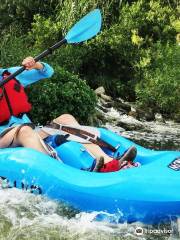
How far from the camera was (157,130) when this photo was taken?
302 inches

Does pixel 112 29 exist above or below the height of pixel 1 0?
below

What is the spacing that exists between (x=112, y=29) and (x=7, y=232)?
22.0 ft

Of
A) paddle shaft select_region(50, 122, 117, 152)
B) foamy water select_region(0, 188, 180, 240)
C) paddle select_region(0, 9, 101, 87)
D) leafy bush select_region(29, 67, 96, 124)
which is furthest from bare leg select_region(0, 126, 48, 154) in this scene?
leafy bush select_region(29, 67, 96, 124)

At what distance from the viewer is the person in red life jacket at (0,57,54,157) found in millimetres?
3730

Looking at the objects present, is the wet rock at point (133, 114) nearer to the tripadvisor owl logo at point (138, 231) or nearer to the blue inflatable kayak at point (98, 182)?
the blue inflatable kayak at point (98, 182)

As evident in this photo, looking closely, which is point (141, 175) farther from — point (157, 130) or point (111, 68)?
point (111, 68)

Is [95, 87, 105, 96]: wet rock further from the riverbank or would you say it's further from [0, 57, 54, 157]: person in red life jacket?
[0, 57, 54, 157]: person in red life jacket

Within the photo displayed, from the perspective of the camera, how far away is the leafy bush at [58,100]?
19.8 feet

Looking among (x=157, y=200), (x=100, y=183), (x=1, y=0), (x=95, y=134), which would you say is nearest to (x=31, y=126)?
(x=95, y=134)

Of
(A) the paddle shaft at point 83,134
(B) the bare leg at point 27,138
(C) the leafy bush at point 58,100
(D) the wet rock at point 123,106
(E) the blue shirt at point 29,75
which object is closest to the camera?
(B) the bare leg at point 27,138

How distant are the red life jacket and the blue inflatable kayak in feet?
1.33

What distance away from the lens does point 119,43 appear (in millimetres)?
9484

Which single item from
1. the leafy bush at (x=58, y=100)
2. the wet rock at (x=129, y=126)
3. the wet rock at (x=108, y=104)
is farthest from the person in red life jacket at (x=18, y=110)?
the wet rock at (x=108, y=104)

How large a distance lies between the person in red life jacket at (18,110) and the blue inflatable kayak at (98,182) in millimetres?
117
